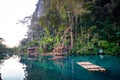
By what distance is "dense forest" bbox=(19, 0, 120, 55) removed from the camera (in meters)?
22.4

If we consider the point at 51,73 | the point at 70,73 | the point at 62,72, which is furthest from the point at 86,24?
the point at 70,73

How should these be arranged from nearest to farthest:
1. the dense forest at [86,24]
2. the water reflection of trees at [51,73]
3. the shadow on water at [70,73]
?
the shadow on water at [70,73] → the water reflection of trees at [51,73] → the dense forest at [86,24]

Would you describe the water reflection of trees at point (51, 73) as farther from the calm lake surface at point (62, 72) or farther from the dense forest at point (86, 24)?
the dense forest at point (86, 24)

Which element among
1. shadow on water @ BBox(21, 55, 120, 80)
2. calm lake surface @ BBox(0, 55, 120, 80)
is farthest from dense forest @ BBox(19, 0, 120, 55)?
shadow on water @ BBox(21, 55, 120, 80)

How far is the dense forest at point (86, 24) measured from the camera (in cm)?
2236

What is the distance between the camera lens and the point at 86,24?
83.5 feet

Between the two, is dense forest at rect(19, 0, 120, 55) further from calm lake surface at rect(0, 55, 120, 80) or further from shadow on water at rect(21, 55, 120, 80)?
shadow on water at rect(21, 55, 120, 80)

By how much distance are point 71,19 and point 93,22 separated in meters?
2.49

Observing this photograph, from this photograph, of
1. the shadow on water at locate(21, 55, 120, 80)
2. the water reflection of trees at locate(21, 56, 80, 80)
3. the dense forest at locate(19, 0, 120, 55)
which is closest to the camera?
the shadow on water at locate(21, 55, 120, 80)

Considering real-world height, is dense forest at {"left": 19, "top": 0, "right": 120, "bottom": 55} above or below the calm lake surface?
above

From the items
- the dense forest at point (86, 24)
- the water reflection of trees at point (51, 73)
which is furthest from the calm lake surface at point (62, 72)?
the dense forest at point (86, 24)

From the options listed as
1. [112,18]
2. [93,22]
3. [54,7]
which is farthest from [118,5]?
[54,7]

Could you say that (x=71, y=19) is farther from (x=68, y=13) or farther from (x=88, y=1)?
(x=88, y=1)

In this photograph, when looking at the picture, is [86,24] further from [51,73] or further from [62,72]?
[51,73]
